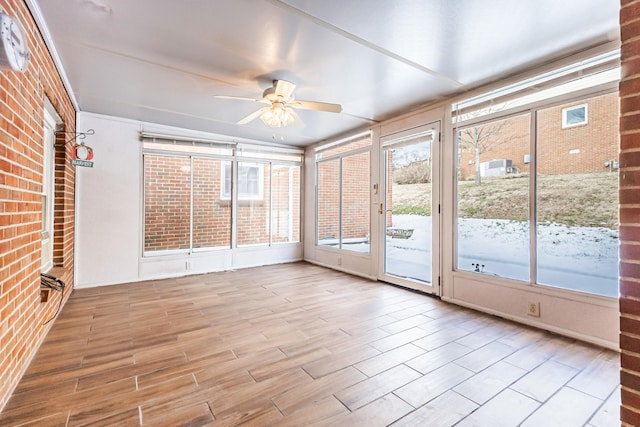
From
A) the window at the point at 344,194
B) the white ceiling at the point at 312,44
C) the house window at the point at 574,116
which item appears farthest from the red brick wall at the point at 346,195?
the house window at the point at 574,116

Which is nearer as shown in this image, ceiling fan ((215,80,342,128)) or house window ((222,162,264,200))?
ceiling fan ((215,80,342,128))

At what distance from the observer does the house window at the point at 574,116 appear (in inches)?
106

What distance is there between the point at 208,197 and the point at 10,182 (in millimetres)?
3599

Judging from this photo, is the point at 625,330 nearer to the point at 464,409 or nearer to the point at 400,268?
the point at 464,409

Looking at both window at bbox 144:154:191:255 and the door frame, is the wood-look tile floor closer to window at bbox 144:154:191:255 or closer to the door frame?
the door frame

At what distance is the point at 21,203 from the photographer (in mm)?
2014

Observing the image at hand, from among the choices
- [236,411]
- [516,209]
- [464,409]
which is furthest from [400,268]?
[236,411]

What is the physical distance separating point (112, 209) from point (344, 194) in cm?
372

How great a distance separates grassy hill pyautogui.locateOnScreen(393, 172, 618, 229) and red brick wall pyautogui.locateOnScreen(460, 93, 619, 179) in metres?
0.11

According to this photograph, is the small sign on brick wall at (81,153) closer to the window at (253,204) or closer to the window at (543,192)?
the window at (253,204)

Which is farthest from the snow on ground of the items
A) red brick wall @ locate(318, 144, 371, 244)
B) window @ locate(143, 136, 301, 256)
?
window @ locate(143, 136, 301, 256)

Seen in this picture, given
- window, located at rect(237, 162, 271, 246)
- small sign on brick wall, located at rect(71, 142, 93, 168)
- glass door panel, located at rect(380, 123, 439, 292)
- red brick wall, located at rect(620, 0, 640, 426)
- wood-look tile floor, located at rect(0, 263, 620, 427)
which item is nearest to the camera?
red brick wall, located at rect(620, 0, 640, 426)

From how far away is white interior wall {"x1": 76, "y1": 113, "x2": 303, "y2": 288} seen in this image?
4.32 metres

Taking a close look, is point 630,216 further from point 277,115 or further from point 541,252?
point 277,115
